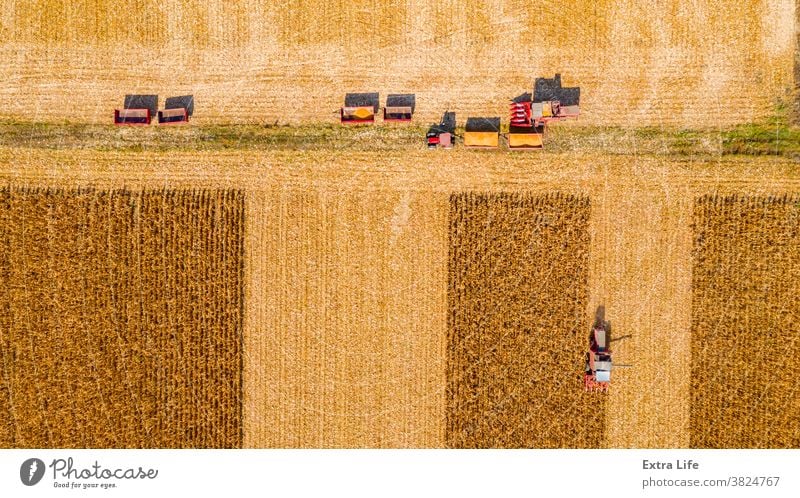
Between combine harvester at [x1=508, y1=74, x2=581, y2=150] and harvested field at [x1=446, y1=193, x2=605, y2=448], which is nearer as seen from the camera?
combine harvester at [x1=508, y1=74, x2=581, y2=150]

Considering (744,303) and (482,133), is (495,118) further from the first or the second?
(744,303)

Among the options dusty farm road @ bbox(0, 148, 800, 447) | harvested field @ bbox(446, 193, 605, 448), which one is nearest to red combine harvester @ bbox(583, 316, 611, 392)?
harvested field @ bbox(446, 193, 605, 448)

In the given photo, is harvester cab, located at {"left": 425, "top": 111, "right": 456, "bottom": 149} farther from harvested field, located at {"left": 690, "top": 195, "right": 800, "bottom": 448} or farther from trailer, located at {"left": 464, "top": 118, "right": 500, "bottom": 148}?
harvested field, located at {"left": 690, "top": 195, "right": 800, "bottom": 448}

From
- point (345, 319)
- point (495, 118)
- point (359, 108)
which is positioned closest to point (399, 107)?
point (359, 108)

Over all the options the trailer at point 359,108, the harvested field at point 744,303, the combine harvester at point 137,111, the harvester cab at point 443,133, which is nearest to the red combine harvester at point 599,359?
the harvested field at point 744,303

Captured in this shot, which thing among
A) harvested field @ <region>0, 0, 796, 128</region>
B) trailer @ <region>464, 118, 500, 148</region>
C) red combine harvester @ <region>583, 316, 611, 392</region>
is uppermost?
harvested field @ <region>0, 0, 796, 128</region>

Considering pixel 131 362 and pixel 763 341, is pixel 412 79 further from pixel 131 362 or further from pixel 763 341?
pixel 763 341

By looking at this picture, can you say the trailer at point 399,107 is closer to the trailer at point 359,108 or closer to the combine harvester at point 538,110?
the trailer at point 359,108
